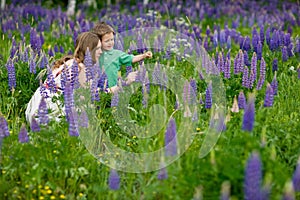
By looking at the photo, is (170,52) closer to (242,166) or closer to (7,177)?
(7,177)

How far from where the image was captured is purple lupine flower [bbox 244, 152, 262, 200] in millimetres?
2967

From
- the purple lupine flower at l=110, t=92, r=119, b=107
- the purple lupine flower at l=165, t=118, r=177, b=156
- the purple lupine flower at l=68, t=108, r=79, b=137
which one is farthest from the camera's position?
the purple lupine flower at l=110, t=92, r=119, b=107

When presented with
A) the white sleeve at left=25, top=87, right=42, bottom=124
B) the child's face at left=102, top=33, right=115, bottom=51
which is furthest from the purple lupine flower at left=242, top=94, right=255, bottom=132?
the child's face at left=102, top=33, right=115, bottom=51

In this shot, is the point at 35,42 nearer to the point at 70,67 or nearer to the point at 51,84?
the point at 70,67

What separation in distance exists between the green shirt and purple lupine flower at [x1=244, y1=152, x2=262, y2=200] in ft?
9.48

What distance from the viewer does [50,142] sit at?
13.2 ft

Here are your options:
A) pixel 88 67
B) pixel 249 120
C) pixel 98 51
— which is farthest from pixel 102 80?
pixel 249 120

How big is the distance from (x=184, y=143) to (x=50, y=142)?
100 cm

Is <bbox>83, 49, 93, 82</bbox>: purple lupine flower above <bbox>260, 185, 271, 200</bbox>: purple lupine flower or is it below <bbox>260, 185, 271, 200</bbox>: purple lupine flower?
above

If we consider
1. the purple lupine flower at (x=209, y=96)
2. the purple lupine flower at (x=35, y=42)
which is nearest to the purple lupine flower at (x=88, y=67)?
the purple lupine flower at (x=209, y=96)

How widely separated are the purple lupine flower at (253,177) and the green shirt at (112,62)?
9.48ft

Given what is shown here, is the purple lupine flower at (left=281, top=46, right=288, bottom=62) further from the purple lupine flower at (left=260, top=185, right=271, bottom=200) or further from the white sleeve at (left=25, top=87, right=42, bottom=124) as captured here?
the purple lupine flower at (left=260, top=185, right=271, bottom=200)

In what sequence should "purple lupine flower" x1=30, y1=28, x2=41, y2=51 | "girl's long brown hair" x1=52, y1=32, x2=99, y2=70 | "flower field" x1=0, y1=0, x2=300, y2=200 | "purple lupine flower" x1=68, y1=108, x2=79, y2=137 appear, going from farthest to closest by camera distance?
"purple lupine flower" x1=30, y1=28, x2=41, y2=51
"girl's long brown hair" x1=52, y1=32, x2=99, y2=70
"purple lupine flower" x1=68, y1=108, x2=79, y2=137
"flower field" x1=0, y1=0, x2=300, y2=200

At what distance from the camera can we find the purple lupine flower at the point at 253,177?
2.97 m
